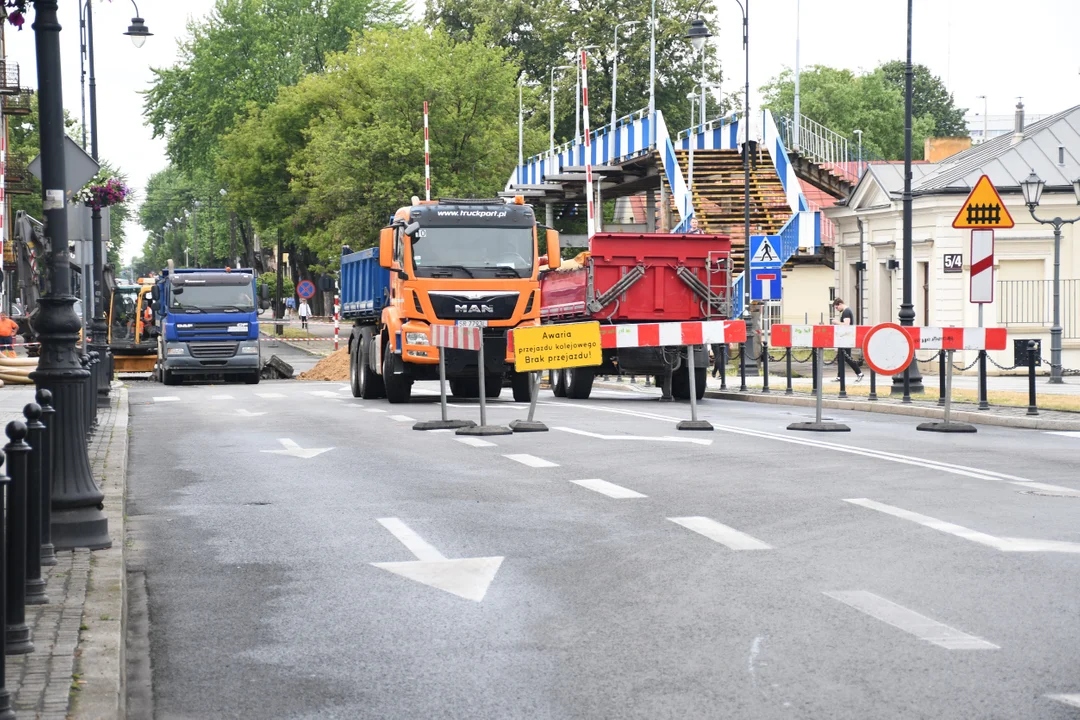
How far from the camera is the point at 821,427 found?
18.5 metres

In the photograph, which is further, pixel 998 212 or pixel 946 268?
pixel 946 268

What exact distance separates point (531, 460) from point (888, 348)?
624 cm

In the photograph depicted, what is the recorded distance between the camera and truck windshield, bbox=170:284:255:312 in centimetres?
3816

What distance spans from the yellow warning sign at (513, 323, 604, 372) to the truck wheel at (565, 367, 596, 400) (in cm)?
908

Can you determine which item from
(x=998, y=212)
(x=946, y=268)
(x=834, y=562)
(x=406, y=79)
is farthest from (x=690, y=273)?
(x=406, y=79)

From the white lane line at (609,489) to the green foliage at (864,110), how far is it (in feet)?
313

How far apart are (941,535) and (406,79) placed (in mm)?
48934

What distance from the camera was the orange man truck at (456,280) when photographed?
81.4ft

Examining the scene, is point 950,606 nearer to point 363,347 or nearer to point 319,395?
point 363,347

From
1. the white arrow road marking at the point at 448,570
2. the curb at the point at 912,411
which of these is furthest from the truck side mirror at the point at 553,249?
the white arrow road marking at the point at 448,570

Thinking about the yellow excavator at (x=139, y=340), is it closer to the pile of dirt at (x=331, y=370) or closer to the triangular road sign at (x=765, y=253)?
the pile of dirt at (x=331, y=370)

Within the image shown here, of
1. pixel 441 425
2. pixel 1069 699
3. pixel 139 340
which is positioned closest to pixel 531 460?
pixel 441 425

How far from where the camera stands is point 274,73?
268 ft

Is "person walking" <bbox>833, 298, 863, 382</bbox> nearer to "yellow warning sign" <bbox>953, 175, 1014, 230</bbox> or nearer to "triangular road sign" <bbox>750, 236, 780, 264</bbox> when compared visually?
"triangular road sign" <bbox>750, 236, 780, 264</bbox>
